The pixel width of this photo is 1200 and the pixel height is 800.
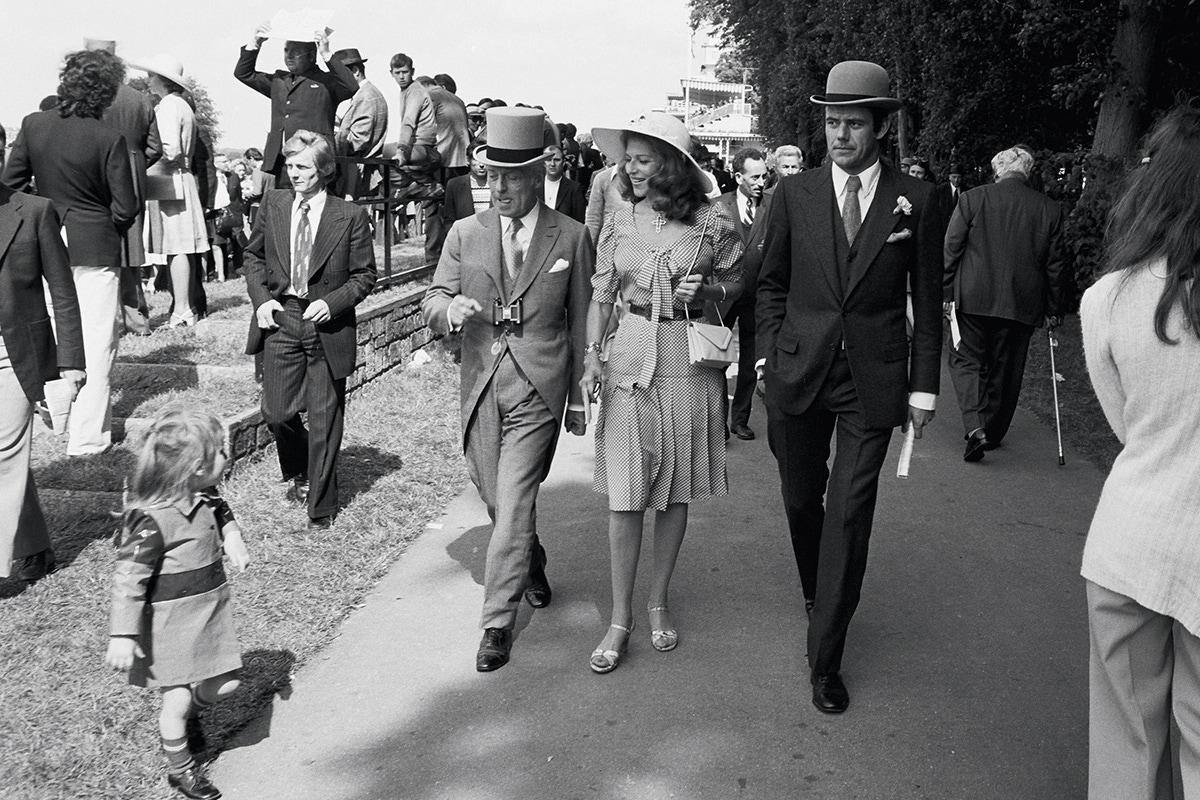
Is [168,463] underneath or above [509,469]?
above

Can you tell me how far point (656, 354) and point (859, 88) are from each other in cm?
125

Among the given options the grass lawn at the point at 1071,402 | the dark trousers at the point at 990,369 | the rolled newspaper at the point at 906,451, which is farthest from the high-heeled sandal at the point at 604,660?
the grass lawn at the point at 1071,402

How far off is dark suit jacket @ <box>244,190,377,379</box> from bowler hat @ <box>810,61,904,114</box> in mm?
2812

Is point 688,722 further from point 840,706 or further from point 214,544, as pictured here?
point 214,544

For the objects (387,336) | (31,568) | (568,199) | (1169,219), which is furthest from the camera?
(387,336)

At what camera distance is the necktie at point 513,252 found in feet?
16.3

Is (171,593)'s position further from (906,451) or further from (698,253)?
(906,451)

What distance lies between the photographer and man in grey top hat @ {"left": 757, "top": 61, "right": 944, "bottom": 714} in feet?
14.5

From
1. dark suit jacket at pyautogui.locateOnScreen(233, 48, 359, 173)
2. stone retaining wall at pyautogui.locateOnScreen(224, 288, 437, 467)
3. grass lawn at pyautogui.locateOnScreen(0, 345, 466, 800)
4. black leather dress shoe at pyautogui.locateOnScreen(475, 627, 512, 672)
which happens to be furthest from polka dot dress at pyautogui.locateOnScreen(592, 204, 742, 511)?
dark suit jacket at pyautogui.locateOnScreen(233, 48, 359, 173)

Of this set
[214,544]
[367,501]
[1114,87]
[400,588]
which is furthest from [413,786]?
[1114,87]

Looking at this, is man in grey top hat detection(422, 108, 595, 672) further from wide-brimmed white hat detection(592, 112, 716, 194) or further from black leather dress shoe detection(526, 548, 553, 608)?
black leather dress shoe detection(526, 548, 553, 608)

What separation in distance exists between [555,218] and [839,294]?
1.25 m

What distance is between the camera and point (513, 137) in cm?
475

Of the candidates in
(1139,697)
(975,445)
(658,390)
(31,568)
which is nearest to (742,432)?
(975,445)
